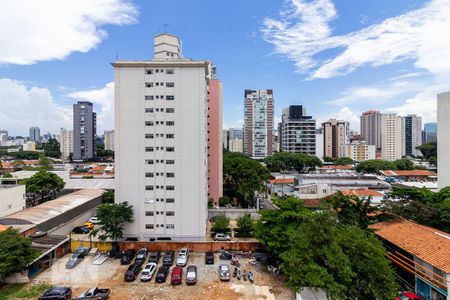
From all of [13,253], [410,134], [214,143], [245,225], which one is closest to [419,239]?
[245,225]

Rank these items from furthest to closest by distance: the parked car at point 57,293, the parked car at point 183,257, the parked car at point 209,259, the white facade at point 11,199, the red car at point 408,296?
the white facade at point 11,199, the parked car at point 209,259, the parked car at point 183,257, the parked car at point 57,293, the red car at point 408,296

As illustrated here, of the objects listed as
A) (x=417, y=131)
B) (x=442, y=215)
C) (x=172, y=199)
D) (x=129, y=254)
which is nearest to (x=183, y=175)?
(x=172, y=199)

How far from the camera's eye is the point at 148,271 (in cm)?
1898

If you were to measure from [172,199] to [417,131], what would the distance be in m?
151

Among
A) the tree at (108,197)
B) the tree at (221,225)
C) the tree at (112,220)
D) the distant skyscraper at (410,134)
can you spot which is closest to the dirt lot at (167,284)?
the tree at (112,220)

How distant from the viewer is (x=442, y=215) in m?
20.9

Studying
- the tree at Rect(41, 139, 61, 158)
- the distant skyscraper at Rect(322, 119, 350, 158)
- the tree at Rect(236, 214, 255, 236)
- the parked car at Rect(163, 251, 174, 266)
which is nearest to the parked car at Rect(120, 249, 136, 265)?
the parked car at Rect(163, 251, 174, 266)

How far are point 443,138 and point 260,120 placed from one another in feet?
221

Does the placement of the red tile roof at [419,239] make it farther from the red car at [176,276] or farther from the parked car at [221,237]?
the red car at [176,276]

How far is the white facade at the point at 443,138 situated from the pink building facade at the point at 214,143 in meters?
30.7

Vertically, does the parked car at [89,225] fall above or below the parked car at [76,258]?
above

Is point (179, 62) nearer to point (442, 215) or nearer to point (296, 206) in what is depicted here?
point (296, 206)

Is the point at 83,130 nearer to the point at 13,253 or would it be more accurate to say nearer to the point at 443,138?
the point at 13,253

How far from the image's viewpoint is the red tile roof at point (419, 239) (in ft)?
49.0
